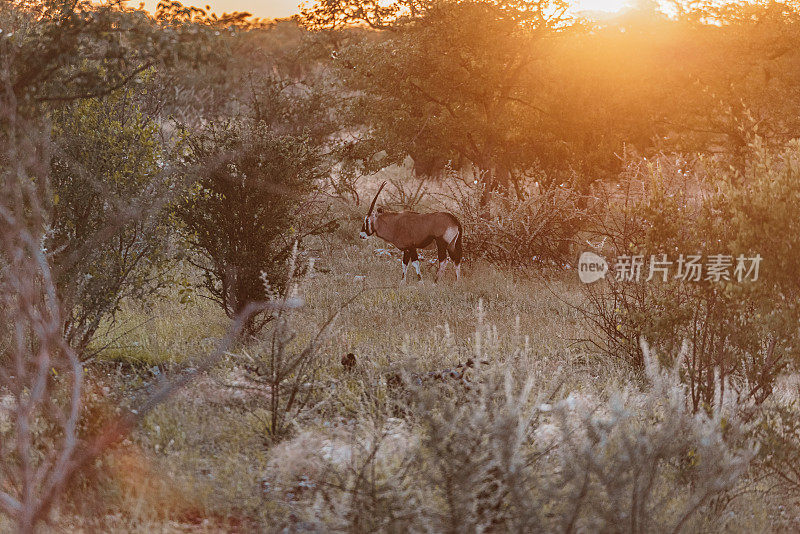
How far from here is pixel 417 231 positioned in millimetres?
14422

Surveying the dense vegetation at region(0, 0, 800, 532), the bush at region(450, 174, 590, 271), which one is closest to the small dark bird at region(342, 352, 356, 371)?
the dense vegetation at region(0, 0, 800, 532)

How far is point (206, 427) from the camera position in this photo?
22.8 ft

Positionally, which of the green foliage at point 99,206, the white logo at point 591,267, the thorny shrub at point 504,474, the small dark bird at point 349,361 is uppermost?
the green foliage at point 99,206

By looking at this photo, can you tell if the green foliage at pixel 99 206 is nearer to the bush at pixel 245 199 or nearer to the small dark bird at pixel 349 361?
the bush at pixel 245 199

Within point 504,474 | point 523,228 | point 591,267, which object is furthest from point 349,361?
point 523,228

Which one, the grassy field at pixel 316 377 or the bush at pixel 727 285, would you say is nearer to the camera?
the grassy field at pixel 316 377

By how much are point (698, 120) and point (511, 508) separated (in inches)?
722

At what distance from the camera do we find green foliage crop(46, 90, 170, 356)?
26.1 ft

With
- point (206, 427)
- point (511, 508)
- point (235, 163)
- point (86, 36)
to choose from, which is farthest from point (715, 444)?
point (235, 163)

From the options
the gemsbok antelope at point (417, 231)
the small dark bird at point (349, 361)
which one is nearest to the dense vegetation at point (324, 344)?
the small dark bird at point (349, 361)

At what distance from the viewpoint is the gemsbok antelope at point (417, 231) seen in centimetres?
1435

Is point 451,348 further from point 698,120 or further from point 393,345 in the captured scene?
point 698,120

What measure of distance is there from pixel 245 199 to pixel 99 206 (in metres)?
2.47

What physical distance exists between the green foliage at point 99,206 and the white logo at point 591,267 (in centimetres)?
682
